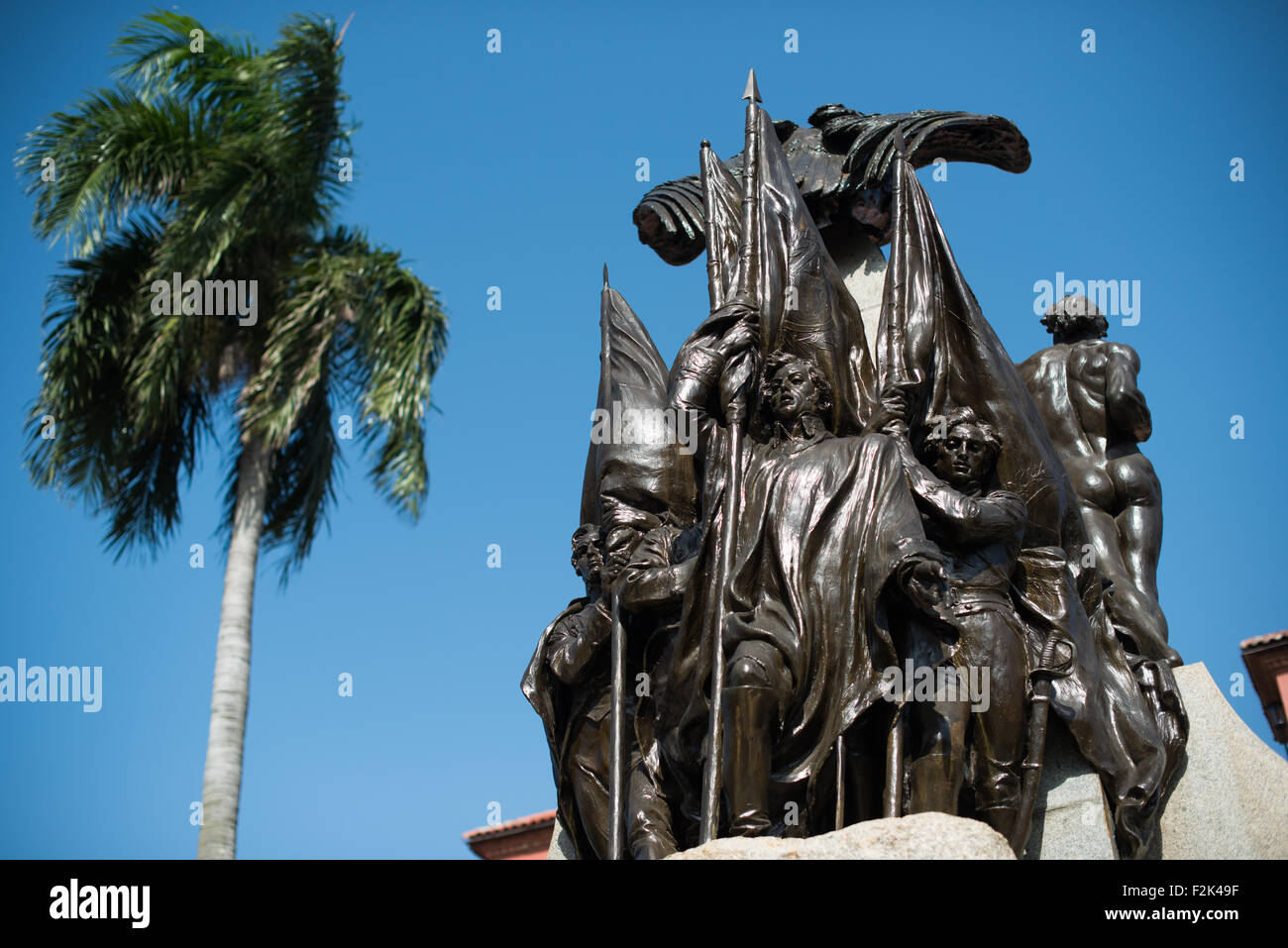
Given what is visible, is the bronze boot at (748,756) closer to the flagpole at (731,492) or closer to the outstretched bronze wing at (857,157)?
the flagpole at (731,492)

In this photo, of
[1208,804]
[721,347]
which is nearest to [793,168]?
[721,347]

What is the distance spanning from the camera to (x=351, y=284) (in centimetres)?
1598

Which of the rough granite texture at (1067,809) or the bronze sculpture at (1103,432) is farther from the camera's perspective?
the bronze sculpture at (1103,432)

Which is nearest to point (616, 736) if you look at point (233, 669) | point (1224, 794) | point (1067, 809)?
point (1067, 809)

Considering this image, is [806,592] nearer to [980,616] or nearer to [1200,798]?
[980,616]

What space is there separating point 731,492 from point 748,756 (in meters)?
1.32

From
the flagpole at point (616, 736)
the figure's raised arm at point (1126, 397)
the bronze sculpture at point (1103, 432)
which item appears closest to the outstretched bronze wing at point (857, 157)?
the bronze sculpture at point (1103, 432)

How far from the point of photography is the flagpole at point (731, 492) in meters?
6.50

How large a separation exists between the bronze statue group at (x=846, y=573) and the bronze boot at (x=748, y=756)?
0.01m

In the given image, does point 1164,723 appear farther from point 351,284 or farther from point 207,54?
point 207,54

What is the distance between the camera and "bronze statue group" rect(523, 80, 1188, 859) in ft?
21.6

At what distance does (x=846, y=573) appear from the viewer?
22.2 feet

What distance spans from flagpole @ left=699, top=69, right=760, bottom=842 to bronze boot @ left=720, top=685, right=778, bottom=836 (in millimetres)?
74
